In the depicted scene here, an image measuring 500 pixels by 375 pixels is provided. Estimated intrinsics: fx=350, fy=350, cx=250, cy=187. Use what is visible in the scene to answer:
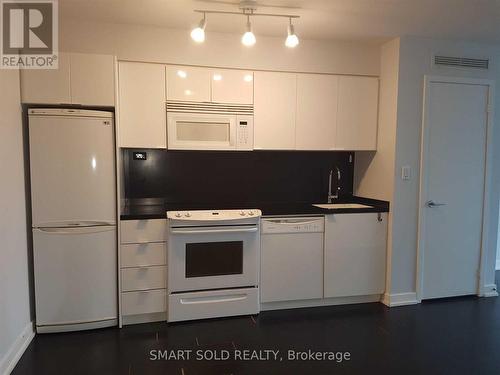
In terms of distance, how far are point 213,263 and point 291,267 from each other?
0.71 meters

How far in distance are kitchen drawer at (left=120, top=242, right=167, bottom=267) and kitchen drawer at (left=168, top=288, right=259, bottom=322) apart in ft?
1.05

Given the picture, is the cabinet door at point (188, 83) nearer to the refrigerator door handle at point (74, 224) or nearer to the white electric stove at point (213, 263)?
the white electric stove at point (213, 263)

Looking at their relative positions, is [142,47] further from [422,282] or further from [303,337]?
[422,282]

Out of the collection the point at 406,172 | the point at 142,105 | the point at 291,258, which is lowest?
the point at 291,258

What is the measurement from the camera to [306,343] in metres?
2.61

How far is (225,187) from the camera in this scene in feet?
11.7

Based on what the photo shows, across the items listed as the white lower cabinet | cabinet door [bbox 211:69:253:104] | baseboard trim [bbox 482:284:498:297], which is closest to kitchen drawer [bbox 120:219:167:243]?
the white lower cabinet

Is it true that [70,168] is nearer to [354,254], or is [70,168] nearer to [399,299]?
[354,254]

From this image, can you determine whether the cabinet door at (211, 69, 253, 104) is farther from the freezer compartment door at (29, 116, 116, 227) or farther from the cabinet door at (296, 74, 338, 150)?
the freezer compartment door at (29, 116, 116, 227)

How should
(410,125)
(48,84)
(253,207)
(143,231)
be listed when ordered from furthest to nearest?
(253,207), (410,125), (143,231), (48,84)

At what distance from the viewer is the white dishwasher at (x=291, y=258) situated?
3.09 meters

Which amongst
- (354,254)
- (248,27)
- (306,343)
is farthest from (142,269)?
(248,27)

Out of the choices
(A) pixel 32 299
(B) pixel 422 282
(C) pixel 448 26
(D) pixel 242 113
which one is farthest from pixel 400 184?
(A) pixel 32 299

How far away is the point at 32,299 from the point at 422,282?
342 centimetres
